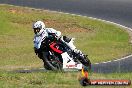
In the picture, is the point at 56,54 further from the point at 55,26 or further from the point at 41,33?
the point at 55,26

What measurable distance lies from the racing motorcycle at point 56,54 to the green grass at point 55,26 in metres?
1.65

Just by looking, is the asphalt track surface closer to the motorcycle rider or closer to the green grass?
the green grass

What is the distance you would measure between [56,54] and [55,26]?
1901cm

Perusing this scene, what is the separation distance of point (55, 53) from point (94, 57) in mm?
7649

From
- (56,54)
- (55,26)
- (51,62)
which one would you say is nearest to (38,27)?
(56,54)

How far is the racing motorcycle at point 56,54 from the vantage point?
1805 centimetres

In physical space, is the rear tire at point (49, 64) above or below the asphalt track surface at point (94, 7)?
below

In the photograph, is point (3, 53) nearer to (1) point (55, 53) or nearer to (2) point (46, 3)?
(1) point (55, 53)

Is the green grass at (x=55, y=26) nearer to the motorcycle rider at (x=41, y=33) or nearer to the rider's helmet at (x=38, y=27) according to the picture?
the motorcycle rider at (x=41, y=33)

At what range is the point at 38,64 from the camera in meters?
23.9

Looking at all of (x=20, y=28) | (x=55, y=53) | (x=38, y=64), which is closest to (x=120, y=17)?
(x=20, y=28)

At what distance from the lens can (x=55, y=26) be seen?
123ft

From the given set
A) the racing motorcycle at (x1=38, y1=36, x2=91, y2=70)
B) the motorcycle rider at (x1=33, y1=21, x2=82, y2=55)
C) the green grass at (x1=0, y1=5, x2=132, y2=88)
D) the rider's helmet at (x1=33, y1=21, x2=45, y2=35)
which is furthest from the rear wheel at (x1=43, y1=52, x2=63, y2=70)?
the green grass at (x1=0, y1=5, x2=132, y2=88)

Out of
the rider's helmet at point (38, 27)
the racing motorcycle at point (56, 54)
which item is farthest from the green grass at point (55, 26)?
the rider's helmet at point (38, 27)
